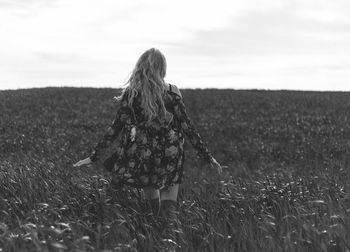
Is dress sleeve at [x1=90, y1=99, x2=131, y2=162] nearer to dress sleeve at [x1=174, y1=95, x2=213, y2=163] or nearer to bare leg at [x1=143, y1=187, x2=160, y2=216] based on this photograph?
dress sleeve at [x1=174, y1=95, x2=213, y2=163]

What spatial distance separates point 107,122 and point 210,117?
3632mm

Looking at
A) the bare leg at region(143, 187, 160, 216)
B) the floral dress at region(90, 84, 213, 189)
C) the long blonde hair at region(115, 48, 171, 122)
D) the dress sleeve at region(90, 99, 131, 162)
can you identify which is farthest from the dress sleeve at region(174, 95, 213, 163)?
the bare leg at region(143, 187, 160, 216)

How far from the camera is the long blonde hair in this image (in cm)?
520

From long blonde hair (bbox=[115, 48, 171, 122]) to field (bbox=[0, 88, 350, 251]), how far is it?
989 millimetres

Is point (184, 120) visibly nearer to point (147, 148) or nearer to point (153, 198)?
point (147, 148)

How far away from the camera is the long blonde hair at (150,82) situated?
17.1 ft

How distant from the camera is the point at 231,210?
567 cm

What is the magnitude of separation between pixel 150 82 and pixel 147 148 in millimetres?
638

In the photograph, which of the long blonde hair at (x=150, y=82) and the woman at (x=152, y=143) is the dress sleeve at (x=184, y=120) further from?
the long blonde hair at (x=150, y=82)

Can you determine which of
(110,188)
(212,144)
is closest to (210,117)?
(212,144)

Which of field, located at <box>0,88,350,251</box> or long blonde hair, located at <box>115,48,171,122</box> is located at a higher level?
long blonde hair, located at <box>115,48,171,122</box>

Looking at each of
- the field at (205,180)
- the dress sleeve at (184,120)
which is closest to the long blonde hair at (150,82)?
the dress sleeve at (184,120)

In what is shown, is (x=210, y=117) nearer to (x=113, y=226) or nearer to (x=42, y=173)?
(x=42, y=173)

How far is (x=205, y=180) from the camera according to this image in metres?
8.38
